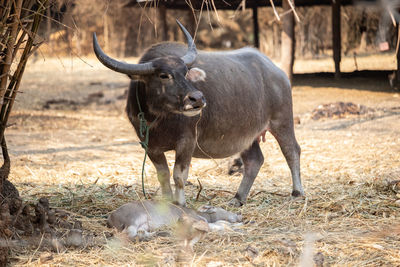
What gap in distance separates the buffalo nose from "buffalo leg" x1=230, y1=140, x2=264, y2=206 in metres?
1.49

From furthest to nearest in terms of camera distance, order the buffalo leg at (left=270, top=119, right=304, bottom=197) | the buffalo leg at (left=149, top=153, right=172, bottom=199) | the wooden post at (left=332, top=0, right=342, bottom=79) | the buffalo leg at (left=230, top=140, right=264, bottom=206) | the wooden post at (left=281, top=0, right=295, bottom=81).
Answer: the wooden post at (left=332, top=0, right=342, bottom=79) < the wooden post at (left=281, top=0, right=295, bottom=81) < the buffalo leg at (left=270, top=119, right=304, bottom=197) < the buffalo leg at (left=230, top=140, right=264, bottom=206) < the buffalo leg at (left=149, top=153, right=172, bottom=199)

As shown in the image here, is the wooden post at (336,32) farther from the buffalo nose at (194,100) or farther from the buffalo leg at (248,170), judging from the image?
the buffalo nose at (194,100)

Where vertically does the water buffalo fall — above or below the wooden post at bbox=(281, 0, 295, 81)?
above

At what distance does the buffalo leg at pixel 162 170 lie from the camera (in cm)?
480

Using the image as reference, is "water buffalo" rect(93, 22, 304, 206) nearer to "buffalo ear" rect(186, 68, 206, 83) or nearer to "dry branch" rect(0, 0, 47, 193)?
"buffalo ear" rect(186, 68, 206, 83)

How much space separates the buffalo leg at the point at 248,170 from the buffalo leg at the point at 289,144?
27 centimetres

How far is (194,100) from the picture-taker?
409 cm

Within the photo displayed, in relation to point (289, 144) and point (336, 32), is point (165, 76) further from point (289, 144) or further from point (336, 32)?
point (336, 32)

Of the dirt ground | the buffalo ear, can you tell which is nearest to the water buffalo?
the buffalo ear

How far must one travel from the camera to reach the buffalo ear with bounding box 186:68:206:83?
15.0 ft

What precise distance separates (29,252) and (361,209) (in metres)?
2.77

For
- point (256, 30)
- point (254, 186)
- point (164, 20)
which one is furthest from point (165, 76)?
point (256, 30)

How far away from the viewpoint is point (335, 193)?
5496 millimetres

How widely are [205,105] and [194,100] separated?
0.30 feet
